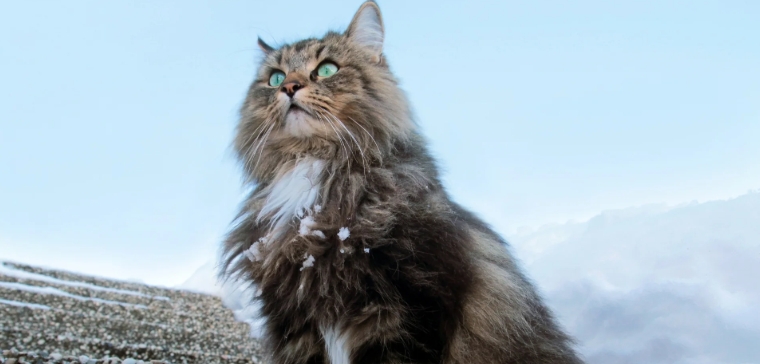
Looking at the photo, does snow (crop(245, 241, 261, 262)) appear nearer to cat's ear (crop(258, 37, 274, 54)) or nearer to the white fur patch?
the white fur patch

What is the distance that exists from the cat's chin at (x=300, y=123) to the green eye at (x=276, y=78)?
329mm

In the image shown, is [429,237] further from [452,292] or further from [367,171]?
→ [367,171]

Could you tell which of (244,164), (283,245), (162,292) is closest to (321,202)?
(283,245)

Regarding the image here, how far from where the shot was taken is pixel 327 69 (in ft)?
6.52

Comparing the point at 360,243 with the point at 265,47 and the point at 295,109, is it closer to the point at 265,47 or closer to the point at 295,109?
the point at 295,109

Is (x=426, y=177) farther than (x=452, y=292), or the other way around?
(x=426, y=177)

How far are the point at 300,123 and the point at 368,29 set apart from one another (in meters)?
0.72

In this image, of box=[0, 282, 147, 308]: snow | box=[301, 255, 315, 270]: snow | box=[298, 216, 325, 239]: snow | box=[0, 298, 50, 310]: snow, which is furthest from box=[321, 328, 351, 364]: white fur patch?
box=[0, 282, 147, 308]: snow

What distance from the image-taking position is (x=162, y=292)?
6473 mm

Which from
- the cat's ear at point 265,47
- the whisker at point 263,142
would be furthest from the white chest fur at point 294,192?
the cat's ear at point 265,47

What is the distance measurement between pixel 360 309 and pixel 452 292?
0.28 m

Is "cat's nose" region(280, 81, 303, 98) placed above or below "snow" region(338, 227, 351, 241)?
above

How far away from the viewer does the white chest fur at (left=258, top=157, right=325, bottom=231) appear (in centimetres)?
→ 174

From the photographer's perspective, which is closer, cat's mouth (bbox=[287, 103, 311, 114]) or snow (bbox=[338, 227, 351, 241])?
snow (bbox=[338, 227, 351, 241])
